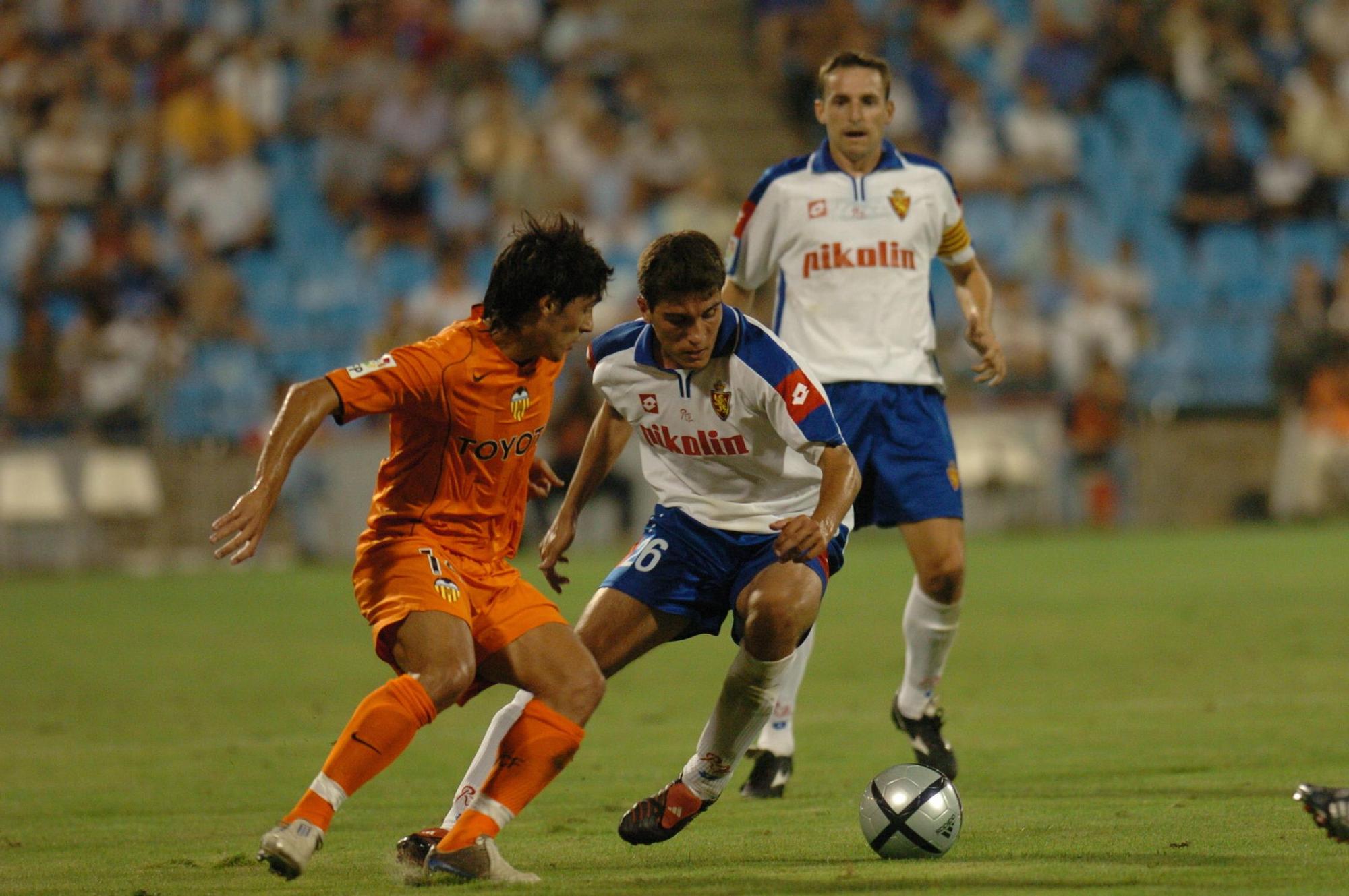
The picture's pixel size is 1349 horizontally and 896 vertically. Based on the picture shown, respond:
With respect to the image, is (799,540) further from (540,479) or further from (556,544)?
(540,479)

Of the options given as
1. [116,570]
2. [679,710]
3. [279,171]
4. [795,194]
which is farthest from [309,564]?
[795,194]

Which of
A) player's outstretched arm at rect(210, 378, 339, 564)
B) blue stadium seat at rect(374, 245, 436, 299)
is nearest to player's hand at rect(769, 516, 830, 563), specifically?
player's outstretched arm at rect(210, 378, 339, 564)

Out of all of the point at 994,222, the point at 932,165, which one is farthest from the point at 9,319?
the point at 932,165

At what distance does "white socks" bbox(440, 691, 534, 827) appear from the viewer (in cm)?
544

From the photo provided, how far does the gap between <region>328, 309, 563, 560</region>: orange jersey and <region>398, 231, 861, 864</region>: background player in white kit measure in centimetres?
35

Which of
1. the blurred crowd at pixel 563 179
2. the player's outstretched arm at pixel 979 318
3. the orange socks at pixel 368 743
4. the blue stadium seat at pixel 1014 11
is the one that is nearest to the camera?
the orange socks at pixel 368 743

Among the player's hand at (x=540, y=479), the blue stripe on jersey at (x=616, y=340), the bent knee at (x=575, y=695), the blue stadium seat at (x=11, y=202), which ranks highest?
the blue stripe on jersey at (x=616, y=340)

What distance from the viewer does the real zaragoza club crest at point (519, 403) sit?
18.1 feet

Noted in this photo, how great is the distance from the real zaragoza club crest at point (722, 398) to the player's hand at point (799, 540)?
0.66m

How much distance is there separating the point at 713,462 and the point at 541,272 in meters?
0.99

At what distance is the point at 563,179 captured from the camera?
1898cm

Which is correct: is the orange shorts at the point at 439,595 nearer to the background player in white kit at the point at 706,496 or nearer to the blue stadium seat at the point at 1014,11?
the background player in white kit at the point at 706,496

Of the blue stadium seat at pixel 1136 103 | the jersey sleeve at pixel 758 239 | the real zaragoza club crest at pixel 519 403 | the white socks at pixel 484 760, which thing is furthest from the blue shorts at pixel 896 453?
the blue stadium seat at pixel 1136 103

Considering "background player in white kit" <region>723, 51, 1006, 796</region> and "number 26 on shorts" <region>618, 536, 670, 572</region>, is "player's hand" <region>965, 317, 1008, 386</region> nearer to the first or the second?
"background player in white kit" <region>723, 51, 1006, 796</region>
